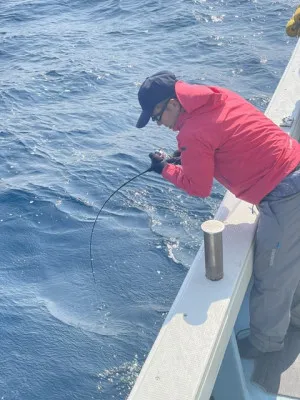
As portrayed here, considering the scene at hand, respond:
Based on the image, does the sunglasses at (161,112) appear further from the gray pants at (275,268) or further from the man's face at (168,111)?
the gray pants at (275,268)

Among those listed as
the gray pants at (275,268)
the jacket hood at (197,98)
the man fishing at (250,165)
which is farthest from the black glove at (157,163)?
the gray pants at (275,268)

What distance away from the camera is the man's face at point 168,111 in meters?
3.93

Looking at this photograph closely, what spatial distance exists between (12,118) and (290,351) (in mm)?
6488

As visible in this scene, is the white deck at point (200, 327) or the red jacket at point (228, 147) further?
the red jacket at point (228, 147)

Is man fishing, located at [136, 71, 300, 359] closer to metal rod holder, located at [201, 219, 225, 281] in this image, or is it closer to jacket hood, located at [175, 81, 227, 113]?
jacket hood, located at [175, 81, 227, 113]

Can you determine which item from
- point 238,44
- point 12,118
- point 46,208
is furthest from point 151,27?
point 46,208

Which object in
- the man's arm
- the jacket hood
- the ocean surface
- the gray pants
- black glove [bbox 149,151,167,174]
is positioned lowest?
the ocean surface

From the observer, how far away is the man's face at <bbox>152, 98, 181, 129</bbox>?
393cm

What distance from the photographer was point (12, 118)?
31.2 feet

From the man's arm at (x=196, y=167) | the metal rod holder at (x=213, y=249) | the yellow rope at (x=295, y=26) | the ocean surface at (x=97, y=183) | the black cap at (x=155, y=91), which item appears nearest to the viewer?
the metal rod holder at (x=213, y=249)

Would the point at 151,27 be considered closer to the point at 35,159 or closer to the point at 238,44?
the point at 238,44

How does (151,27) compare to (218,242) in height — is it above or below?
below

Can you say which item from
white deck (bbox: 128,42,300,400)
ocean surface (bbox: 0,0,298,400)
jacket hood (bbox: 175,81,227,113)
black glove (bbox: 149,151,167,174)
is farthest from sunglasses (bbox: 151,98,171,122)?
ocean surface (bbox: 0,0,298,400)

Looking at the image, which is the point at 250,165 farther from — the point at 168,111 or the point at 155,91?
the point at 155,91
